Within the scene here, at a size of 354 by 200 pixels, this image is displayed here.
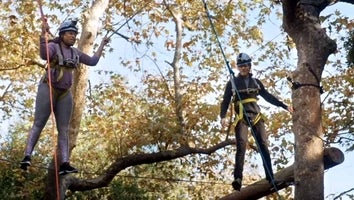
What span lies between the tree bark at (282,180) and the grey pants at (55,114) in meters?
3.08

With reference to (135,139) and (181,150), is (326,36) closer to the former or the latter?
(181,150)

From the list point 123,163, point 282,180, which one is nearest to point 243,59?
point 282,180

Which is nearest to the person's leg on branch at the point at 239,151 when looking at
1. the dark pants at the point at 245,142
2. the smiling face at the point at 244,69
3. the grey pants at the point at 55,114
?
the dark pants at the point at 245,142

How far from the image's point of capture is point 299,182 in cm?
538

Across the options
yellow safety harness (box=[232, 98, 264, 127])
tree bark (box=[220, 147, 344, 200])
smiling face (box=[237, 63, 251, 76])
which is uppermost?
smiling face (box=[237, 63, 251, 76])

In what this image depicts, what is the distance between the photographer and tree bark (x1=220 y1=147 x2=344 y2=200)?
6125 mm

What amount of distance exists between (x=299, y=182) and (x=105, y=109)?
8.87m

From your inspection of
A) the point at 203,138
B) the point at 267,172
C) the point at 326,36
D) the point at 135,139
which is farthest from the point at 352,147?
the point at 135,139

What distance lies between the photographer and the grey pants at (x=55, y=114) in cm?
534

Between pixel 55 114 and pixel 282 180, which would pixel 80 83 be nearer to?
pixel 55 114

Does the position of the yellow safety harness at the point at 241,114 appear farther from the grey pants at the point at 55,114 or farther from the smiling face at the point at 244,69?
the grey pants at the point at 55,114

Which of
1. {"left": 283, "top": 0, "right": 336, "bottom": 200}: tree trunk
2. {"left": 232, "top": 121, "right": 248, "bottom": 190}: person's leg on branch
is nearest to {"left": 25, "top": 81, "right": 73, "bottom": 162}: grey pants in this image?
{"left": 232, "top": 121, "right": 248, "bottom": 190}: person's leg on branch

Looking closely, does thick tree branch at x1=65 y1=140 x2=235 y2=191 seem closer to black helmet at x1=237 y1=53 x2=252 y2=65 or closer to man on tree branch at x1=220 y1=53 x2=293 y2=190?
man on tree branch at x1=220 y1=53 x2=293 y2=190

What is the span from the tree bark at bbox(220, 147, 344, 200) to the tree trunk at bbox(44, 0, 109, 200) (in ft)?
9.42
